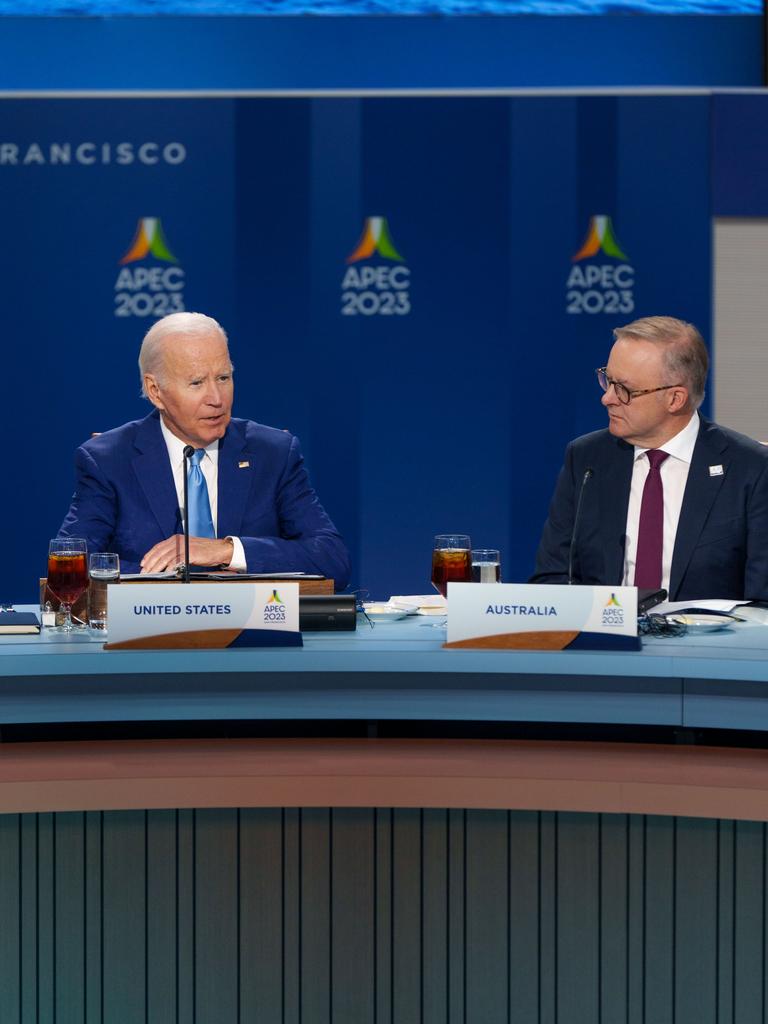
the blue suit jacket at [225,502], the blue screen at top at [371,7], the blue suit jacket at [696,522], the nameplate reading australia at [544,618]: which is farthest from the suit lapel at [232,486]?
the blue screen at top at [371,7]

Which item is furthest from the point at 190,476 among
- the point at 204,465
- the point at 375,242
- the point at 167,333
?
the point at 375,242

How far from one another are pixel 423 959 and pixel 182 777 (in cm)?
45

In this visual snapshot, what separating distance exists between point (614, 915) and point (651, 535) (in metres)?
1.13

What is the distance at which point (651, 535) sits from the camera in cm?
280

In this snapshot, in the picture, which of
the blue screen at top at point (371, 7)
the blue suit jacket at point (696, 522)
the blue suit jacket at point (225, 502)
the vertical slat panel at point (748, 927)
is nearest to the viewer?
the vertical slat panel at point (748, 927)

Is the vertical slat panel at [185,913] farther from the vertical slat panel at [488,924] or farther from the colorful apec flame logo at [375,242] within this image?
the colorful apec flame logo at [375,242]

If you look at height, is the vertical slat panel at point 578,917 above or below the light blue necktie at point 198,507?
below

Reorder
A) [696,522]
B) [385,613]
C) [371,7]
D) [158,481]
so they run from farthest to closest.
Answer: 1. [371,7]
2. [158,481]
3. [696,522]
4. [385,613]

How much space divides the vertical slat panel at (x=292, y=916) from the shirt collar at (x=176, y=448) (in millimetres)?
1381

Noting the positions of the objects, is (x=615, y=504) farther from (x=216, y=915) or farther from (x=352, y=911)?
(x=216, y=915)

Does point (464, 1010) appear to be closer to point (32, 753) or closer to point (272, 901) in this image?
point (272, 901)

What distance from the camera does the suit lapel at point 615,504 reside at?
9.26ft

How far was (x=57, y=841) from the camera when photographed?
184 centimetres

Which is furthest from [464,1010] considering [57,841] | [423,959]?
[57,841]
